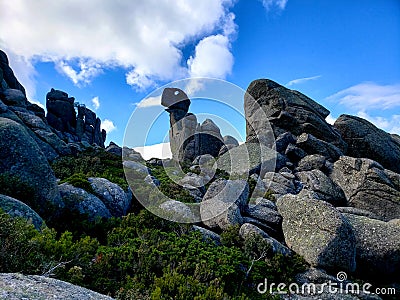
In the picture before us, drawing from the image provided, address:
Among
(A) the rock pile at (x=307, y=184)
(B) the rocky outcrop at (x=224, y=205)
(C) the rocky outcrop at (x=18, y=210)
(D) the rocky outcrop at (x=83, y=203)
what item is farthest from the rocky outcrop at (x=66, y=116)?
(C) the rocky outcrop at (x=18, y=210)

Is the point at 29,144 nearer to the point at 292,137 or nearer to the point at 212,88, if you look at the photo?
the point at 212,88

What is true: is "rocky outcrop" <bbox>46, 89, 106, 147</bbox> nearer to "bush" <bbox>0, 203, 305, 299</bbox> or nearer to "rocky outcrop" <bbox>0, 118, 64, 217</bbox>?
"rocky outcrop" <bbox>0, 118, 64, 217</bbox>

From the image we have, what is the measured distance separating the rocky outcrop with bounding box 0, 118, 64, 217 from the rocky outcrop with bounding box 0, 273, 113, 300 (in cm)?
661

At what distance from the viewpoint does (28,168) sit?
11.1m

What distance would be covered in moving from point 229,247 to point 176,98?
3479cm

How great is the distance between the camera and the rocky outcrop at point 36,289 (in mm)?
3910

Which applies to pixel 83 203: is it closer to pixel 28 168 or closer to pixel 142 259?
pixel 28 168

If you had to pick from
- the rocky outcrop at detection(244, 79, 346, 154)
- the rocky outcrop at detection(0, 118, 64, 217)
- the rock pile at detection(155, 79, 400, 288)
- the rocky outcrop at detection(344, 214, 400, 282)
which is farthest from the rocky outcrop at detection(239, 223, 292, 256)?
the rocky outcrop at detection(244, 79, 346, 154)

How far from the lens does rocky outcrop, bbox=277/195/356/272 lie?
36.4ft

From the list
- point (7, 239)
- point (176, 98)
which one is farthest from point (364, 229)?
point (176, 98)

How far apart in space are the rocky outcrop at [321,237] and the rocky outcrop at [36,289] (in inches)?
350

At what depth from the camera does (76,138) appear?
266ft

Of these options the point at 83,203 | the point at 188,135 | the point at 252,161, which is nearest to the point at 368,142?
the point at 252,161

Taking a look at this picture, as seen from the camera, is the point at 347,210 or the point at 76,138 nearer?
the point at 347,210
